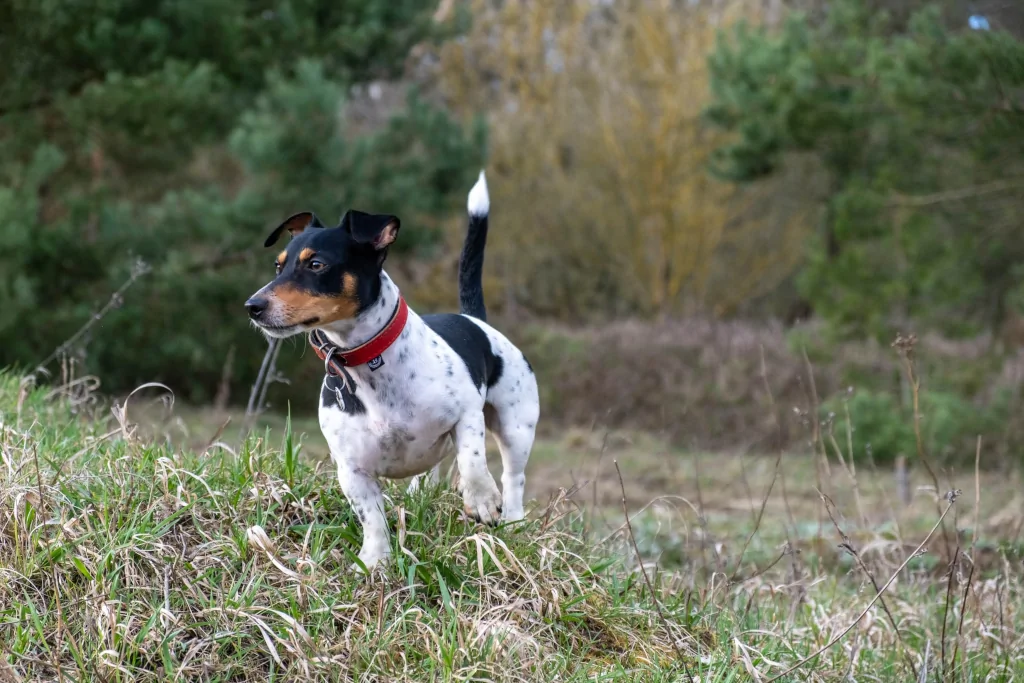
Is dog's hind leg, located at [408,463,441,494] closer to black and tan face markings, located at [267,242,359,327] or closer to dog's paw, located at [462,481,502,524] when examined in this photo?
dog's paw, located at [462,481,502,524]

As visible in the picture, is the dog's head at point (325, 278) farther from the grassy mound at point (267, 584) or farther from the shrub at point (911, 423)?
the shrub at point (911, 423)

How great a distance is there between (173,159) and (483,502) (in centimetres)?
1051

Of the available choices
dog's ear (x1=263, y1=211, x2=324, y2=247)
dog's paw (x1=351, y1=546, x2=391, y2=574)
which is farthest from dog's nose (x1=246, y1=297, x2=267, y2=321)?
dog's paw (x1=351, y1=546, x2=391, y2=574)

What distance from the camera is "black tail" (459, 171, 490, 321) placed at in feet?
15.0

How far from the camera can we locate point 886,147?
13.3m

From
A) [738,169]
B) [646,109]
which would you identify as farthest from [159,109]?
[646,109]

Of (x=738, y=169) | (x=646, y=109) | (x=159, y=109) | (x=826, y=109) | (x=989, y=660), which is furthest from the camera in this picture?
(x=646, y=109)

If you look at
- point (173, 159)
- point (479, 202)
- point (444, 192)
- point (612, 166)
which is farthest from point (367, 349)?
point (612, 166)

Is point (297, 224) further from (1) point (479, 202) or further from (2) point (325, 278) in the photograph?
(1) point (479, 202)

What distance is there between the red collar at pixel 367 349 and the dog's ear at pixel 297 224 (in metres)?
0.47

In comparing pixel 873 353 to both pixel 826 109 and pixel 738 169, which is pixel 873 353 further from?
pixel 826 109

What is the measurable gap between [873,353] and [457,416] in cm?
1243

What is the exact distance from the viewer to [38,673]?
335 centimetres

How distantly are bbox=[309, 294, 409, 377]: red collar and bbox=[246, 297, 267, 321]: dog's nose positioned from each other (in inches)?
11.6
